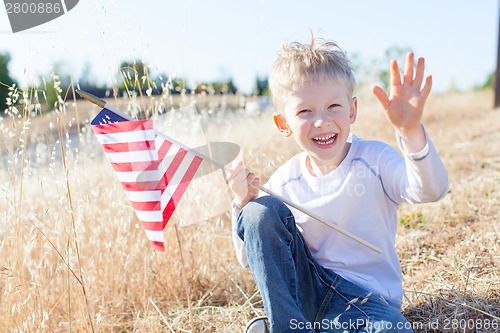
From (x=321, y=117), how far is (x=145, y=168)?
648mm

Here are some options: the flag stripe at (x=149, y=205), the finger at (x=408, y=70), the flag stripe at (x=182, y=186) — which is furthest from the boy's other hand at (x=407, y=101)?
the flag stripe at (x=149, y=205)

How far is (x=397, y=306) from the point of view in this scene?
79.4 inches

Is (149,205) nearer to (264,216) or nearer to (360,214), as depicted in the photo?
(264,216)

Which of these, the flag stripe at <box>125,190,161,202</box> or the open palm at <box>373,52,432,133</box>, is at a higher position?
the open palm at <box>373,52,432,133</box>

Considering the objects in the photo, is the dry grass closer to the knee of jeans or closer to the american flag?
the american flag

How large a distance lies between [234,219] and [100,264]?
831mm

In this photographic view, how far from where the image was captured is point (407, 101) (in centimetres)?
167

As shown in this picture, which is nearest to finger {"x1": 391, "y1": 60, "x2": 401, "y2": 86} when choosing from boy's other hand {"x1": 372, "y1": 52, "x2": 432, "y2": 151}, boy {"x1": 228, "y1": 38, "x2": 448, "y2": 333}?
boy's other hand {"x1": 372, "y1": 52, "x2": 432, "y2": 151}

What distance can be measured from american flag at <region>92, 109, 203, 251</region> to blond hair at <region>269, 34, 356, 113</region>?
1.55 feet

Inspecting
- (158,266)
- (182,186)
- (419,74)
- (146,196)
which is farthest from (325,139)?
(158,266)

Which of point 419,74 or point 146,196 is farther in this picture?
point 146,196

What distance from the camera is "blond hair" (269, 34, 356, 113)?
202cm

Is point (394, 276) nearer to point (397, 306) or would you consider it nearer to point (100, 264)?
point (397, 306)

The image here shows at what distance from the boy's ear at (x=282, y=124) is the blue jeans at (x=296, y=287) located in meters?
0.34
